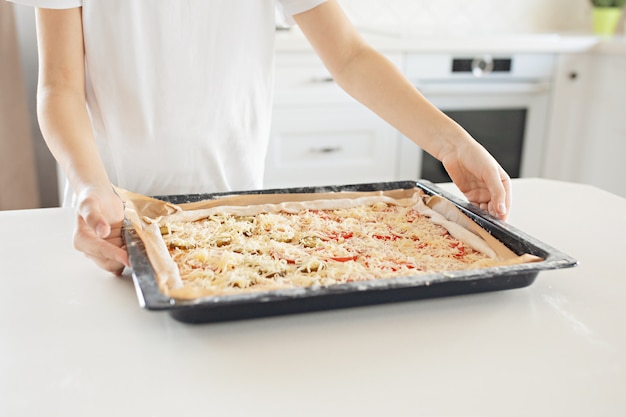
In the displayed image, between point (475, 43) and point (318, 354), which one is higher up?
point (475, 43)

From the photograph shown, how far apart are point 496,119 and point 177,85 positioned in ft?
5.89

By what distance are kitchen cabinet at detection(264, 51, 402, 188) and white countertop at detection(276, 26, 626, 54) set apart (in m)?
0.05

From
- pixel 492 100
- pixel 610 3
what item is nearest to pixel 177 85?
pixel 492 100

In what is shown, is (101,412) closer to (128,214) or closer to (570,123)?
(128,214)

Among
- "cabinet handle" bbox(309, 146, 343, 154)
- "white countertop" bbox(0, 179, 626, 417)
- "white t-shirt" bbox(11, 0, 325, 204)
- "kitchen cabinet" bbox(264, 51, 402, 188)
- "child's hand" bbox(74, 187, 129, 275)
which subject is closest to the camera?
"white countertop" bbox(0, 179, 626, 417)

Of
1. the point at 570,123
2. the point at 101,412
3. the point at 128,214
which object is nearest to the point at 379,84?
the point at 128,214

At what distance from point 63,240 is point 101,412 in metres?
0.45

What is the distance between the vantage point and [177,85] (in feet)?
3.80

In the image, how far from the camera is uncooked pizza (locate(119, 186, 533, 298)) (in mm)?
741

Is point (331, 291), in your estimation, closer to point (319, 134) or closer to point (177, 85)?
point (177, 85)

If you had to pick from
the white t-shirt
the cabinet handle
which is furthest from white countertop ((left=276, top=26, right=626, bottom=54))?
the white t-shirt

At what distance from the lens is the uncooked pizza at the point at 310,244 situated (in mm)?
741

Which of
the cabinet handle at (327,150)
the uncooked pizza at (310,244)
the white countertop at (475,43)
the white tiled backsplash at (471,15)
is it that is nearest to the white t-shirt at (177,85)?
the uncooked pizza at (310,244)

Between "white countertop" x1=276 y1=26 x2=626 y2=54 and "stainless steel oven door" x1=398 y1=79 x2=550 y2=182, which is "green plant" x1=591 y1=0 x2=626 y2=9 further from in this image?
"stainless steel oven door" x1=398 y1=79 x2=550 y2=182
